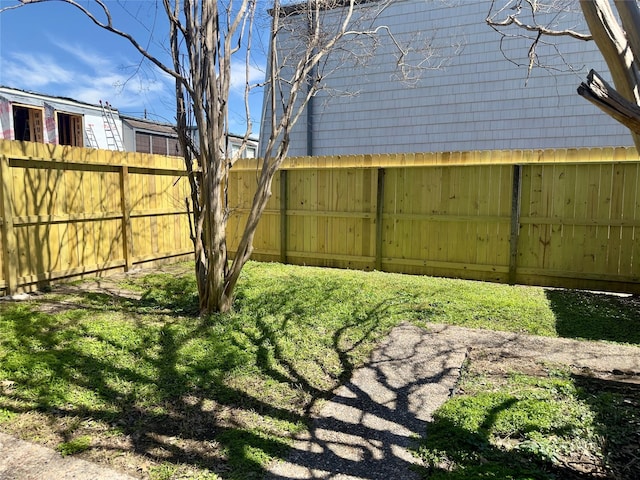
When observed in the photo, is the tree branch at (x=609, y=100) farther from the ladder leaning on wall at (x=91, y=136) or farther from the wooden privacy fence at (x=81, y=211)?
the ladder leaning on wall at (x=91, y=136)

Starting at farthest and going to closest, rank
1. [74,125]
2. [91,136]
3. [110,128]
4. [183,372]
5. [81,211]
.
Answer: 1. [110,128]
2. [91,136]
3. [74,125]
4. [81,211]
5. [183,372]

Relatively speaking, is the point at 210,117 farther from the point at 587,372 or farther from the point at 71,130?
the point at 71,130

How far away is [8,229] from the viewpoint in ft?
16.6

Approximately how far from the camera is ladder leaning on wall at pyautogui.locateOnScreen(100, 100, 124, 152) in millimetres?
14406

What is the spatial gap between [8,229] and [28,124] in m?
9.84

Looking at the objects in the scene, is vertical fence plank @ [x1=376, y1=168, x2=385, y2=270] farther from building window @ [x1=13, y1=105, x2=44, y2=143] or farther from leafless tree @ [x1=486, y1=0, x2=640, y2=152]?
building window @ [x1=13, y1=105, x2=44, y2=143]

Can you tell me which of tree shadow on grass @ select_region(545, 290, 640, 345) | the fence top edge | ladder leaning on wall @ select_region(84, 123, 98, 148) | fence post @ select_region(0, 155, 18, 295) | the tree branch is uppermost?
ladder leaning on wall @ select_region(84, 123, 98, 148)

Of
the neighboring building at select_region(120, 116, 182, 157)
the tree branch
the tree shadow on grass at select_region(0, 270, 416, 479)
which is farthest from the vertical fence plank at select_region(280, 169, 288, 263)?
the neighboring building at select_region(120, 116, 182, 157)

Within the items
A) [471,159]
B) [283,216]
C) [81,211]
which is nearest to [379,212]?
[471,159]

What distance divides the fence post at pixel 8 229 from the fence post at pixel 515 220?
6.70 metres

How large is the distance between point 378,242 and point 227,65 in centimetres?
397

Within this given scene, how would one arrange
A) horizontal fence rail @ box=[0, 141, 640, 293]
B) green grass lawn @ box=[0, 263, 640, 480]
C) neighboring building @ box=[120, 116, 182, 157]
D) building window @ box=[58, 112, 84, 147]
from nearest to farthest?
green grass lawn @ box=[0, 263, 640, 480] < horizontal fence rail @ box=[0, 141, 640, 293] < building window @ box=[58, 112, 84, 147] < neighboring building @ box=[120, 116, 182, 157]

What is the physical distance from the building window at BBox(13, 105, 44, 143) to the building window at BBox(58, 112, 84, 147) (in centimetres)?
96

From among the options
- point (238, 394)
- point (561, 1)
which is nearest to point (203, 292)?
point (238, 394)
